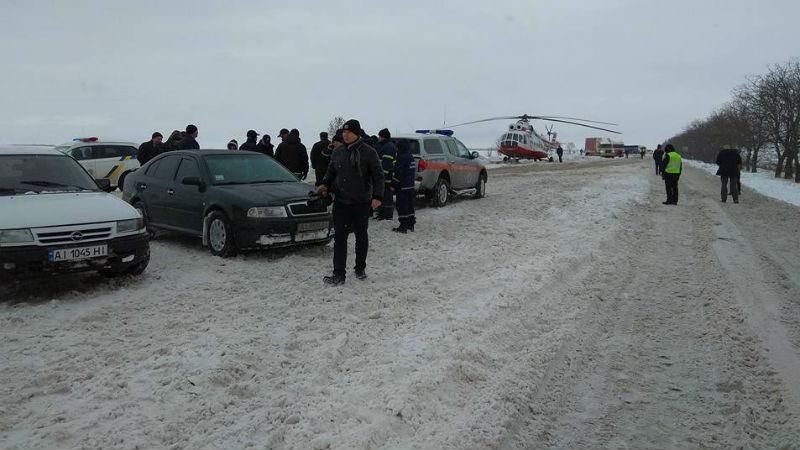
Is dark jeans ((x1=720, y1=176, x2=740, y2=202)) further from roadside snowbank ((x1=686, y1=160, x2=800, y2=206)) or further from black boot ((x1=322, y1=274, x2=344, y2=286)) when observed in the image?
black boot ((x1=322, y1=274, x2=344, y2=286))

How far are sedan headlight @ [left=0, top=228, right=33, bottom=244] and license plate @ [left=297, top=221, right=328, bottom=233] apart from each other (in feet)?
10.4

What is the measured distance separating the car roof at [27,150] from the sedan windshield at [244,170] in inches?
Answer: 77.9

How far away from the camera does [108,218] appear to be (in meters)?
6.18

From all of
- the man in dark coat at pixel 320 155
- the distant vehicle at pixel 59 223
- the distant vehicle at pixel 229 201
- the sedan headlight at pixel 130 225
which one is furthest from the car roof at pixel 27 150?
the man in dark coat at pixel 320 155

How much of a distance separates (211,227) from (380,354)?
4.40 meters

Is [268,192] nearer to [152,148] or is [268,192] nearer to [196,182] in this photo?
[196,182]

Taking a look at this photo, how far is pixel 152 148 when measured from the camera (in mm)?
12156

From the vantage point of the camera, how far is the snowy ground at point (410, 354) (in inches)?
137

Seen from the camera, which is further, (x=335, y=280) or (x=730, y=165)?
(x=730, y=165)

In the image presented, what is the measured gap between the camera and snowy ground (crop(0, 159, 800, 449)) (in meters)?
3.49

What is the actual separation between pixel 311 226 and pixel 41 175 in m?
3.32

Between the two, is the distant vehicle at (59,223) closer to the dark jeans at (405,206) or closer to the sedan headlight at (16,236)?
the sedan headlight at (16,236)

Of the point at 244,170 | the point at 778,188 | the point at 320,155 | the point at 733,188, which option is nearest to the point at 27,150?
the point at 244,170

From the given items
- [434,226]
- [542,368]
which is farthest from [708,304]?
[434,226]
